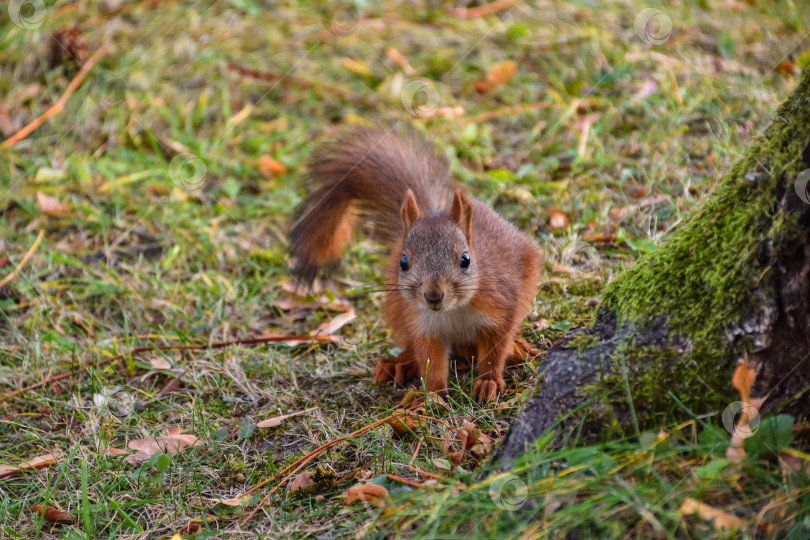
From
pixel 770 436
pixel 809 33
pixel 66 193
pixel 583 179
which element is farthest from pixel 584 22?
pixel 770 436

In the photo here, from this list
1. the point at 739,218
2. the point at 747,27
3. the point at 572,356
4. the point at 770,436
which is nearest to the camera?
the point at 770,436

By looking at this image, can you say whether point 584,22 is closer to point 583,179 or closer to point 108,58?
point 583,179

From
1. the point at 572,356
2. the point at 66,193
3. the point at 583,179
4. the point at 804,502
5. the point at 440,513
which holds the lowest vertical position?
the point at 66,193

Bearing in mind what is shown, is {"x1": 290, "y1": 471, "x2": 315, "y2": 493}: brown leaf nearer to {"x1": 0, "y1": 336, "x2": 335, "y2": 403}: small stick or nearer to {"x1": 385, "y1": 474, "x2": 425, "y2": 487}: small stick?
{"x1": 385, "y1": 474, "x2": 425, "y2": 487}: small stick

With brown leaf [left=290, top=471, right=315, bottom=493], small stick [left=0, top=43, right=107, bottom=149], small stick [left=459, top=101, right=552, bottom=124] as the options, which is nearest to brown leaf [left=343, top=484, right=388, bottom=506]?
brown leaf [left=290, top=471, right=315, bottom=493]

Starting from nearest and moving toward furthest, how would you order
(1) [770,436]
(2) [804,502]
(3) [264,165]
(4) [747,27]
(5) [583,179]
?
(2) [804,502], (1) [770,436], (5) [583,179], (3) [264,165], (4) [747,27]

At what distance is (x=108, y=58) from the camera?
4.72 metres

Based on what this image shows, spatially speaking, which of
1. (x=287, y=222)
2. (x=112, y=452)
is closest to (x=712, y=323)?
(x=112, y=452)

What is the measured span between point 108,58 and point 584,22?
294cm

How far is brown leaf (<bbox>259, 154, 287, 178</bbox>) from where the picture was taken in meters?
4.24

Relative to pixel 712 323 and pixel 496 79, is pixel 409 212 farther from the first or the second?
pixel 496 79

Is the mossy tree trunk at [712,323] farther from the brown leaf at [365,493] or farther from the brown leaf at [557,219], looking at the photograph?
the brown leaf at [557,219]

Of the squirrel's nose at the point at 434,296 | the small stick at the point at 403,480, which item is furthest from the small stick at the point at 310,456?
the squirrel's nose at the point at 434,296

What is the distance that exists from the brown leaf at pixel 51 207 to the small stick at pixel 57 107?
58cm
